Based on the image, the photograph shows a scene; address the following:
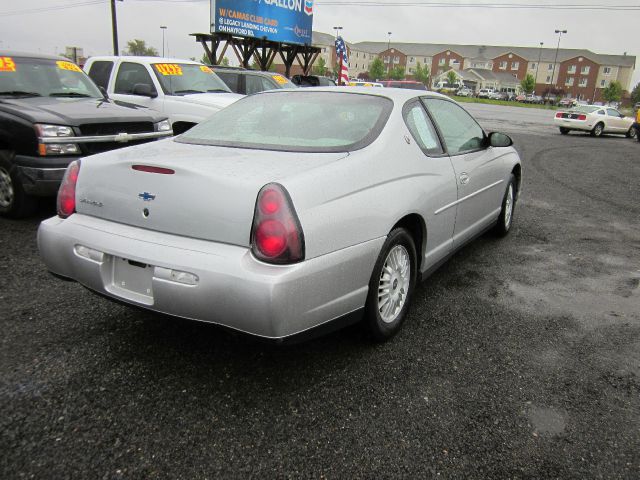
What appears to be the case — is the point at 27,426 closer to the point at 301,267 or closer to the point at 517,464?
the point at 301,267

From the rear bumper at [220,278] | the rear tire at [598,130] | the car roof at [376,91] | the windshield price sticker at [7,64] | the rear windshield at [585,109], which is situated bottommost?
the rear tire at [598,130]

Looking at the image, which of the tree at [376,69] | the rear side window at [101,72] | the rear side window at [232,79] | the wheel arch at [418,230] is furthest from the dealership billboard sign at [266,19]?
the tree at [376,69]

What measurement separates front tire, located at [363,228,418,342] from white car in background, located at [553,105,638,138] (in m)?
20.6

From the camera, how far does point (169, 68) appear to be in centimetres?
859

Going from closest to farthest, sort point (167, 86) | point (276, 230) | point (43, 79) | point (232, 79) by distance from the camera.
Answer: point (276, 230)
point (43, 79)
point (167, 86)
point (232, 79)

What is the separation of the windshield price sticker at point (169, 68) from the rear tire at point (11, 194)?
381 cm

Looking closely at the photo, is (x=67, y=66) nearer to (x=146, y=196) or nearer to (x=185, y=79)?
(x=185, y=79)

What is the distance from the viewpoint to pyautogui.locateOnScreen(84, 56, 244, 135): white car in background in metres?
7.91

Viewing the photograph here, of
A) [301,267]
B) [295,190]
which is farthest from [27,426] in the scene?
[295,190]

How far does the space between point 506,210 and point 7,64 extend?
5966 mm

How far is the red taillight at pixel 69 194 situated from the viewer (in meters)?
2.88

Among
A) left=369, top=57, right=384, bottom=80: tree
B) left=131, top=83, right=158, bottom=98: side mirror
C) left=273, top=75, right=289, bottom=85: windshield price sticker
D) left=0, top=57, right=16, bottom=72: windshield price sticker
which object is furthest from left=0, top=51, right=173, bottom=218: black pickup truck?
left=369, top=57, right=384, bottom=80: tree

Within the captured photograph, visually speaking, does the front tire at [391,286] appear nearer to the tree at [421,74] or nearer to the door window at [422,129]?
the door window at [422,129]

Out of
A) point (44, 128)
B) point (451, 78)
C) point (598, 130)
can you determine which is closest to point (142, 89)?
point (44, 128)
